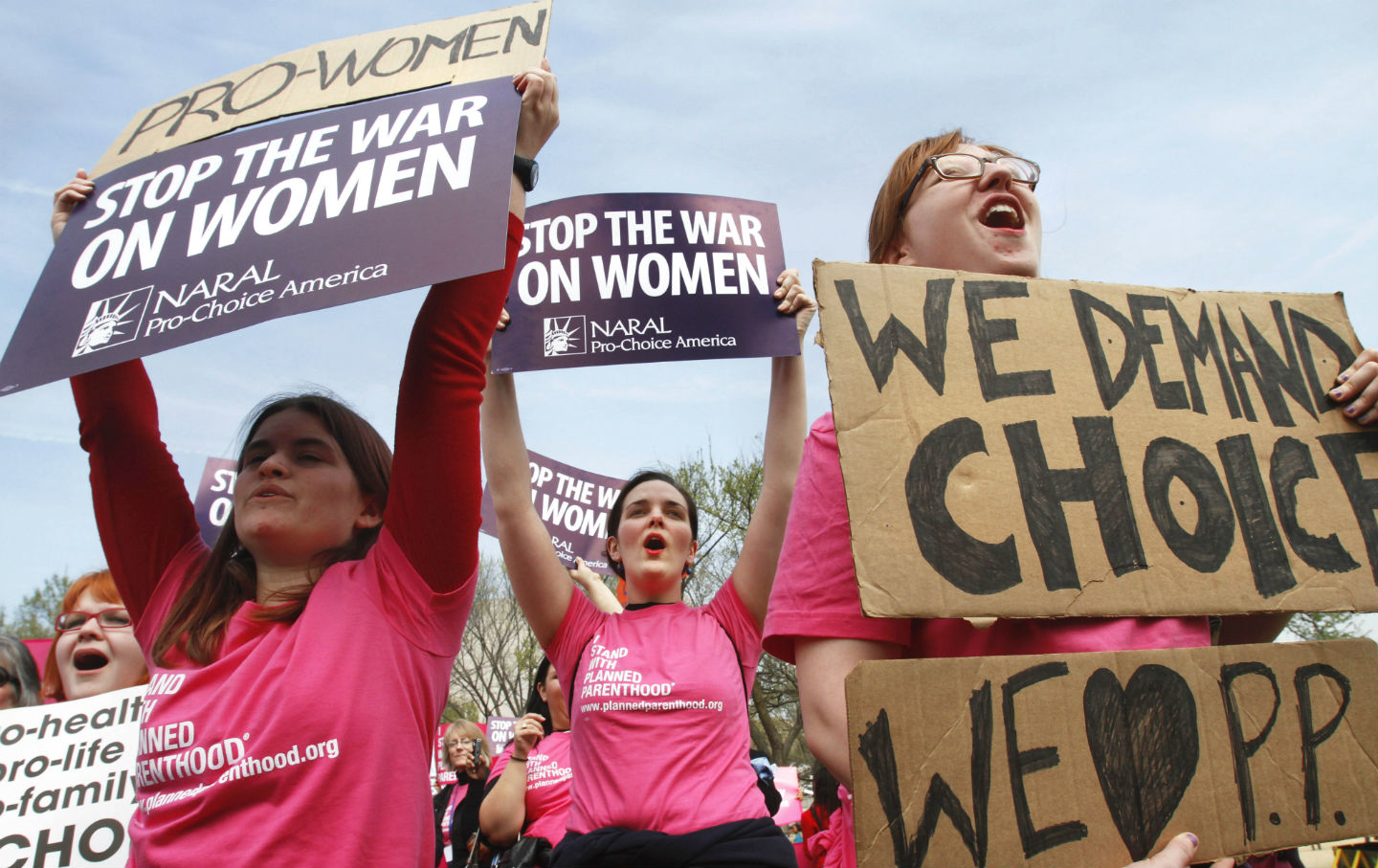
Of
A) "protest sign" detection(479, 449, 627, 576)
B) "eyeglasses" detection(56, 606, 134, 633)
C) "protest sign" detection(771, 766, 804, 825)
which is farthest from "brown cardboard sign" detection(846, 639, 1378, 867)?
"protest sign" detection(771, 766, 804, 825)

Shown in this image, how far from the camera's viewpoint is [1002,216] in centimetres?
180

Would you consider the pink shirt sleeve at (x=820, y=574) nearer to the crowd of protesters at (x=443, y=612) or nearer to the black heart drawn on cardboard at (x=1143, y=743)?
the crowd of protesters at (x=443, y=612)

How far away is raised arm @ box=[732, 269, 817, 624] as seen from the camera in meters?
2.71

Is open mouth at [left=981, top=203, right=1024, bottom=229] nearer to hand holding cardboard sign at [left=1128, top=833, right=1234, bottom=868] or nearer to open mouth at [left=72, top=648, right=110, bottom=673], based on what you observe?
hand holding cardboard sign at [left=1128, top=833, right=1234, bottom=868]

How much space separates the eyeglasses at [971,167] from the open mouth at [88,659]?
3.25m

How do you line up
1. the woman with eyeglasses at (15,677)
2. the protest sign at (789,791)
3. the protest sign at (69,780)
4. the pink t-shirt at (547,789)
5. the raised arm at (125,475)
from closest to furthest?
the raised arm at (125,475)
the protest sign at (69,780)
the woman with eyeglasses at (15,677)
the pink t-shirt at (547,789)
the protest sign at (789,791)

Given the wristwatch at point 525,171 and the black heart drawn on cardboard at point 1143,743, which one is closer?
the black heart drawn on cardboard at point 1143,743

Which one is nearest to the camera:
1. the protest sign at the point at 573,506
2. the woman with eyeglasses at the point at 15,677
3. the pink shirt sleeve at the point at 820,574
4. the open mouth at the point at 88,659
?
the pink shirt sleeve at the point at 820,574

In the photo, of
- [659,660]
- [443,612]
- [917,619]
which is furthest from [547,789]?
[917,619]

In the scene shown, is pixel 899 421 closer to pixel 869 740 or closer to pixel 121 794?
pixel 869 740

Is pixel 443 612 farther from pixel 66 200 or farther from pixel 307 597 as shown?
pixel 66 200

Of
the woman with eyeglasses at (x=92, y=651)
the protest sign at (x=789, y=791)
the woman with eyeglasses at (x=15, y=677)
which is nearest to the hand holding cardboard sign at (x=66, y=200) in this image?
the woman with eyeglasses at (x=92, y=651)

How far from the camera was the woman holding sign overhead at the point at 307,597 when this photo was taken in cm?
144

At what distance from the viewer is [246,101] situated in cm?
194
